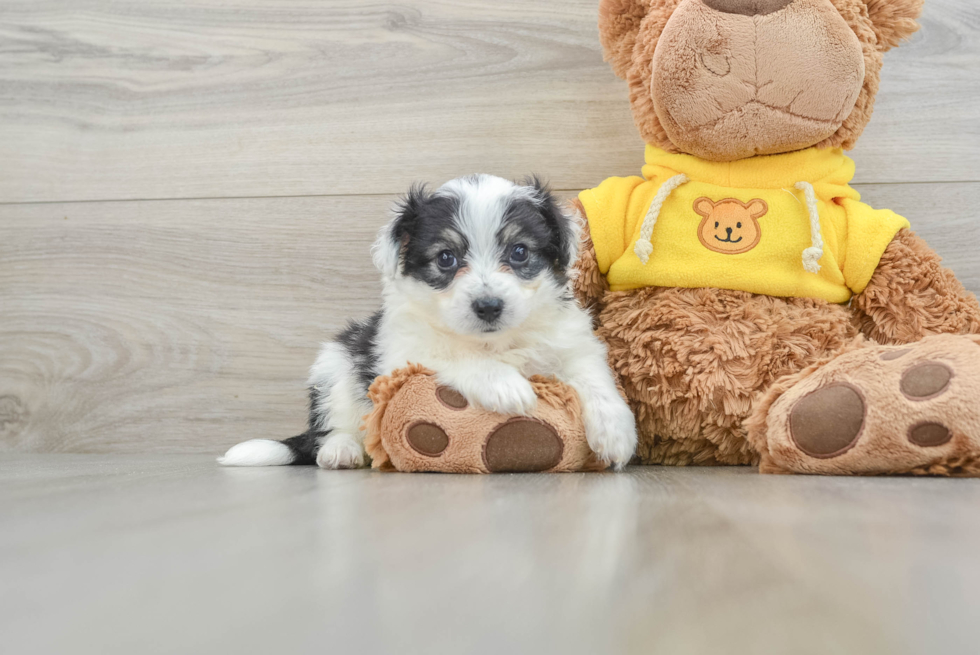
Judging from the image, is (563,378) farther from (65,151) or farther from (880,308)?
(65,151)

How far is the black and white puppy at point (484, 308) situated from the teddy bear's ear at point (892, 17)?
76 centimetres

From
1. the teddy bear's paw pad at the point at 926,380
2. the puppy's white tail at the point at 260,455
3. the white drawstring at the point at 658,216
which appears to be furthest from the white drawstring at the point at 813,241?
the puppy's white tail at the point at 260,455

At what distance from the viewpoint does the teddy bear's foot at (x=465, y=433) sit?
132 centimetres

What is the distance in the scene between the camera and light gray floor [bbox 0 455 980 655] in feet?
1.26

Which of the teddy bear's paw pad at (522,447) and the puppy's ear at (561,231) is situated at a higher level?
the puppy's ear at (561,231)

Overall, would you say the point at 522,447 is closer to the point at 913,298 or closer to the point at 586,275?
the point at 586,275

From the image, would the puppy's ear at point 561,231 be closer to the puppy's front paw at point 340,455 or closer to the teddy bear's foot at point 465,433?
the teddy bear's foot at point 465,433

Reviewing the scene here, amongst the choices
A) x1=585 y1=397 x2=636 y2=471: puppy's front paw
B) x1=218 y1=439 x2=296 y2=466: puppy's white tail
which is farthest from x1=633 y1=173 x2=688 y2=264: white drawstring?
x1=218 y1=439 x2=296 y2=466: puppy's white tail

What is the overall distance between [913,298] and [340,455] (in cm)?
126

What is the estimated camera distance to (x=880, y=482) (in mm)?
1062

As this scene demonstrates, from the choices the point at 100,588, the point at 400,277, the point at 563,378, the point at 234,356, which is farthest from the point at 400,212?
the point at 100,588

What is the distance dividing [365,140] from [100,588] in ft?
5.74

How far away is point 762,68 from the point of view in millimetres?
1432

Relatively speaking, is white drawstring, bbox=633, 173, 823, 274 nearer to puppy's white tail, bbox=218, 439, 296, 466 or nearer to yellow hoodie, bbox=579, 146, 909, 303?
yellow hoodie, bbox=579, 146, 909, 303
